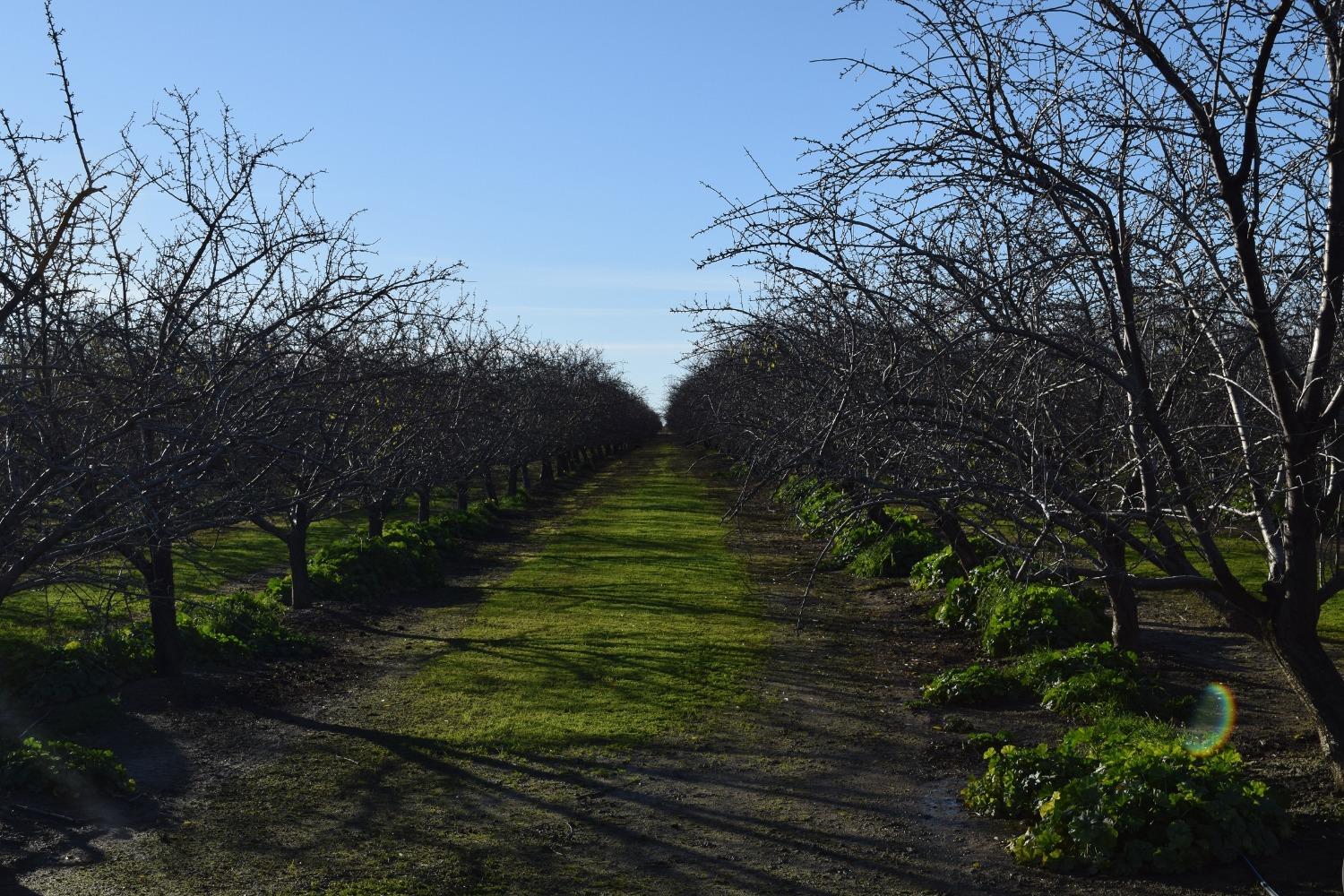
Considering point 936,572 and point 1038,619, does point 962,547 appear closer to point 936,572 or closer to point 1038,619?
point 936,572

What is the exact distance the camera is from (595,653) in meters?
12.1

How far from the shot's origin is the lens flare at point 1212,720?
7395mm

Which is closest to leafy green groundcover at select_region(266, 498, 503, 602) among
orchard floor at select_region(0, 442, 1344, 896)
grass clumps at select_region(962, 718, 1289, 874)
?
orchard floor at select_region(0, 442, 1344, 896)

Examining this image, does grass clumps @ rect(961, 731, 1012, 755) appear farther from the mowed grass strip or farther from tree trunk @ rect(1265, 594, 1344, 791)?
the mowed grass strip

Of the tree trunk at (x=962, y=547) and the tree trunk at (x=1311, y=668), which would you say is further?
the tree trunk at (x=962, y=547)

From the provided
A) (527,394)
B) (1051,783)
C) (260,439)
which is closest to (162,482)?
(260,439)

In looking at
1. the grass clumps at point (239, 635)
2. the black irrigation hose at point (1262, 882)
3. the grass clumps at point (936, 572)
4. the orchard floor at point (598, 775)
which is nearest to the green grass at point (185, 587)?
the grass clumps at point (239, 635)

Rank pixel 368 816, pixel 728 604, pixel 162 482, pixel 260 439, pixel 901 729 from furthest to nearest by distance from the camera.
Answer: pixel 728 604 → pixel 901 729 → pixel 368 816 → pixel 260 439 → pixel 162 482

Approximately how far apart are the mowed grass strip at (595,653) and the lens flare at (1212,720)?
11.9ft

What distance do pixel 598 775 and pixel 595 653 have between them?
14.5 ft

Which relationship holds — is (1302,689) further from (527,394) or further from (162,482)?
(527,394)

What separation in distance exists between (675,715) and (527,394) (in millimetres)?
21334

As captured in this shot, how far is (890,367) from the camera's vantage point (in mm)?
5477

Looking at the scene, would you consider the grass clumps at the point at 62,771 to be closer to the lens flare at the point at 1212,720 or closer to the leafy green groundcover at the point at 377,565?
the lens flare at the point at 1212,720
